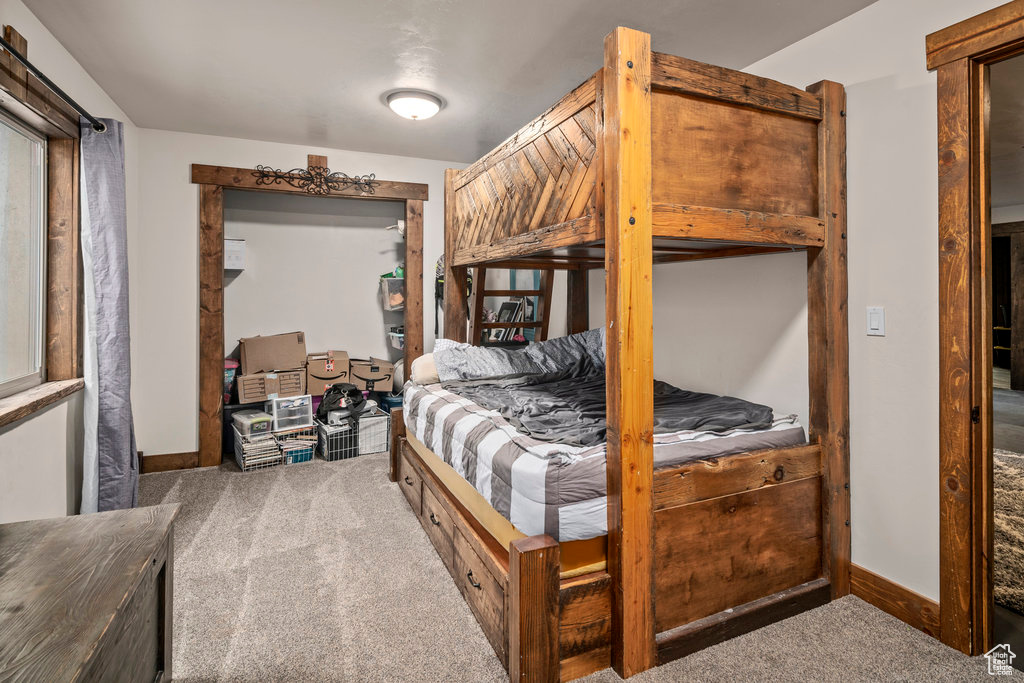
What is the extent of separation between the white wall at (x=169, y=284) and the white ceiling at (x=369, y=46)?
34cm

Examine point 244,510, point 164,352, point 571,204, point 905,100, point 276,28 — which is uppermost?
point 276,28

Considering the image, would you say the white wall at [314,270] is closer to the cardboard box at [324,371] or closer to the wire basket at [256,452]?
the cardboard box at [324,371]

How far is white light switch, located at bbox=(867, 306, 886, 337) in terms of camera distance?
6.56ft

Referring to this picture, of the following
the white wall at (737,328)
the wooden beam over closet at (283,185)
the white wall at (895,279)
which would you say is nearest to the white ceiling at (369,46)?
the white wall at (895,279)

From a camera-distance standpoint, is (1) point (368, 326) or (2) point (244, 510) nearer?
(2) point (244, 510)

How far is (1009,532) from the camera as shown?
2.56 metres

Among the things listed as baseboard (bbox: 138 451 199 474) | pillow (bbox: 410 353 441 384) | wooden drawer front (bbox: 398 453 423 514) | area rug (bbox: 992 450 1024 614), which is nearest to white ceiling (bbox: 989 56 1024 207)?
area rug (bbox: 992 450 1024 614)

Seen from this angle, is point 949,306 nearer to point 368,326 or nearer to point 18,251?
point 18,251

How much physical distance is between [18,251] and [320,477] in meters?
2.09

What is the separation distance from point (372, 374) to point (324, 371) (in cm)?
40

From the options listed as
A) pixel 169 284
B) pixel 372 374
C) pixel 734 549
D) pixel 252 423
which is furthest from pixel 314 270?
pixel 734 549

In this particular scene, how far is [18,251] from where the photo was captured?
2.33m

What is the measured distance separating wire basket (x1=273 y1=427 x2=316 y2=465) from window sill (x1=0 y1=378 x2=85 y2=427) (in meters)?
1.57

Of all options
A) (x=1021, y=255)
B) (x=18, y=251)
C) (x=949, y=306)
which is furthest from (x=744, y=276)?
(x=1021, y=255)
